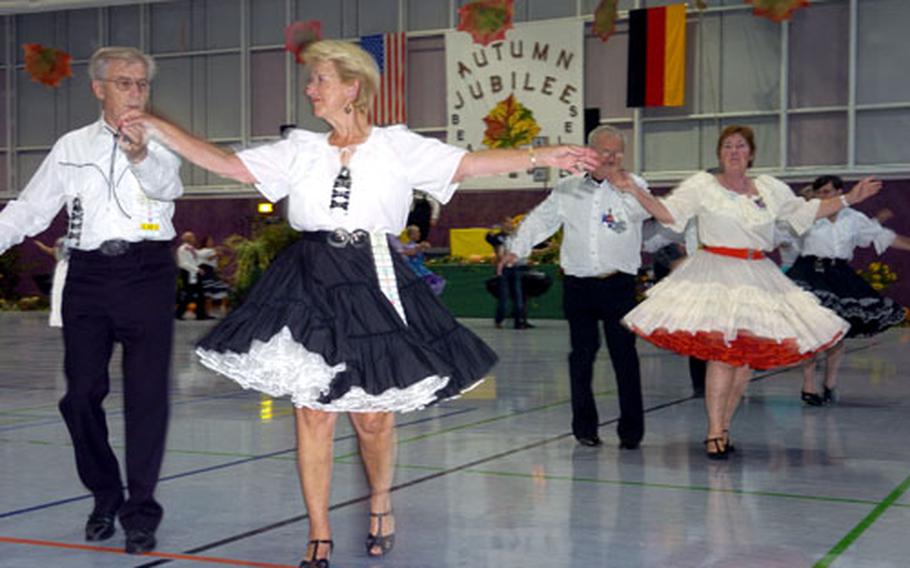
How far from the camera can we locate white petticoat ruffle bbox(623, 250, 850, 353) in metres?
7.27

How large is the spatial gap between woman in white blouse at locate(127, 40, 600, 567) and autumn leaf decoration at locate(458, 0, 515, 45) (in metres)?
18.7

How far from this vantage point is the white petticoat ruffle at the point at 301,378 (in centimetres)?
438

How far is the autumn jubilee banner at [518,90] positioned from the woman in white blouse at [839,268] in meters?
15.6

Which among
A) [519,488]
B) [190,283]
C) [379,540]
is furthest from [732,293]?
[190,283]

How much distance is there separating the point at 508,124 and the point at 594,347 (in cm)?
1929

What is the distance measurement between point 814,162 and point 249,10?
1346 cm

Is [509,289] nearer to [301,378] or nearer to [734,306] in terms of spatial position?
[734,306]

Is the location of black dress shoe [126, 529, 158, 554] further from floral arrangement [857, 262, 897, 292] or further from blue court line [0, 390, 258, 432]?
floral arrangement [857, 262, 897, 292]

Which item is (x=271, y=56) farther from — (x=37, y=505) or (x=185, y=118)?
(x=37, y=505)

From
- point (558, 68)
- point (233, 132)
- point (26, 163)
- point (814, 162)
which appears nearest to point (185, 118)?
point (233, 132)

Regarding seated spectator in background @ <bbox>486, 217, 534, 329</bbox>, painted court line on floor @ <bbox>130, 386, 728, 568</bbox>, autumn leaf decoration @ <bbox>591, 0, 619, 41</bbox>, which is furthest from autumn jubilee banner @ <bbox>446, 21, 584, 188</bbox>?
painted court line on floor @ <bbox>130, 386, 728, 568</bbox>

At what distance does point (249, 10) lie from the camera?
29938 mm

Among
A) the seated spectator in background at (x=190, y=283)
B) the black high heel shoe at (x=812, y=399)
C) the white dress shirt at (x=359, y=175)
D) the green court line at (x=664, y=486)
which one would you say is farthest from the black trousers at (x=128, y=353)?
the seated spectator in background at (x=190, y=283)

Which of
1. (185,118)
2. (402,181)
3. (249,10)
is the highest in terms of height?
(249,10)
